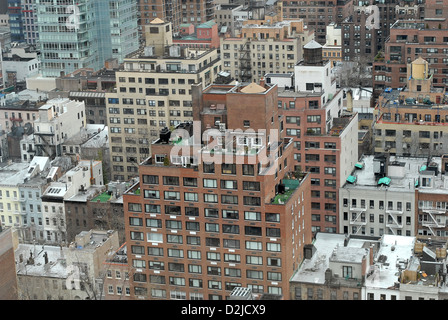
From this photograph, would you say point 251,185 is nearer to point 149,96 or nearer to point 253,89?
point 253,89

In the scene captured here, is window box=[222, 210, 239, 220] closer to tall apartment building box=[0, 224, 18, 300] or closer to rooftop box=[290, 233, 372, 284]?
rooftop box=[290, 233, 372, 284]

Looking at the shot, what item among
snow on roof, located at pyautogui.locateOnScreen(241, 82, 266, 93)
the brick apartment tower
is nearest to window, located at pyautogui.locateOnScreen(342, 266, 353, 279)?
the brick apartment tower

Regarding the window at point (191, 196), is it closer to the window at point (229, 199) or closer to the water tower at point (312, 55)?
the window at point (229, 199)

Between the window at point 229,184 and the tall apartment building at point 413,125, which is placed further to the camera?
the tall apartment building at point 413,125

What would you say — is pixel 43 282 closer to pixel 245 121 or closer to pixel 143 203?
pixel 143 203

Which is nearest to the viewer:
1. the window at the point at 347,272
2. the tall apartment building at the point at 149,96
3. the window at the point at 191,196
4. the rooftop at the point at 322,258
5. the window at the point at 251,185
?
the window at the point at 251,185

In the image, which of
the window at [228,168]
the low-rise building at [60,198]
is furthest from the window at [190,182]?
the low-rise building at [60,198]
